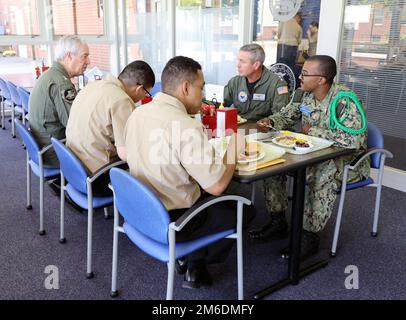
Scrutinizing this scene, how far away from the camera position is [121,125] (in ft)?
7.25

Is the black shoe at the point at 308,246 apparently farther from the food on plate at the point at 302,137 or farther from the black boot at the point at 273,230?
the food on plate at the point at 302,137

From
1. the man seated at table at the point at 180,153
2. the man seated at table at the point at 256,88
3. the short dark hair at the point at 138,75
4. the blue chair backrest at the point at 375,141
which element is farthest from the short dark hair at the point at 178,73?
the blue chair backrest at the point at 375,141

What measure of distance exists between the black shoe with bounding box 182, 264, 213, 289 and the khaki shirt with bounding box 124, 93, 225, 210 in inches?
22.4

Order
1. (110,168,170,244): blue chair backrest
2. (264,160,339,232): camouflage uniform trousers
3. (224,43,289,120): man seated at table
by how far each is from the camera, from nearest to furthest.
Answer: (110,168,170,244): blue chair backrest < (264,160,339,232): camouflage uniform trousers < (224,43,289,120): man seated at table

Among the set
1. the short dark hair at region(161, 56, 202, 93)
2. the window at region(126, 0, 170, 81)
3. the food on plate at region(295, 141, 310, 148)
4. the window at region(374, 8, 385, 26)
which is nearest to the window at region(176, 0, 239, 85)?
the window at region(126, 0, 170, 81)

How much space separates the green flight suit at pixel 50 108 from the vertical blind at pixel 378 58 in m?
2.52

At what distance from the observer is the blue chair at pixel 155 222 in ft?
5.14

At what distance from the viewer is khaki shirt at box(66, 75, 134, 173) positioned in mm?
2201

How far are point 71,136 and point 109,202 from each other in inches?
17.9

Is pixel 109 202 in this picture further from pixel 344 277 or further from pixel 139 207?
pixel 344 277

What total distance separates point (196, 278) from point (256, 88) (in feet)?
5.04

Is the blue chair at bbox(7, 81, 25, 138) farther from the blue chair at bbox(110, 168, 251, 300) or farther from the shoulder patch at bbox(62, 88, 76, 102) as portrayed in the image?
the blue chair at bbox(110, 168, 251, 300)

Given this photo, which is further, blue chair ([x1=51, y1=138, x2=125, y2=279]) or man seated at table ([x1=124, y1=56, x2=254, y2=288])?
blue chair ([x1=51, y1=138, x2=125, y2=279])
